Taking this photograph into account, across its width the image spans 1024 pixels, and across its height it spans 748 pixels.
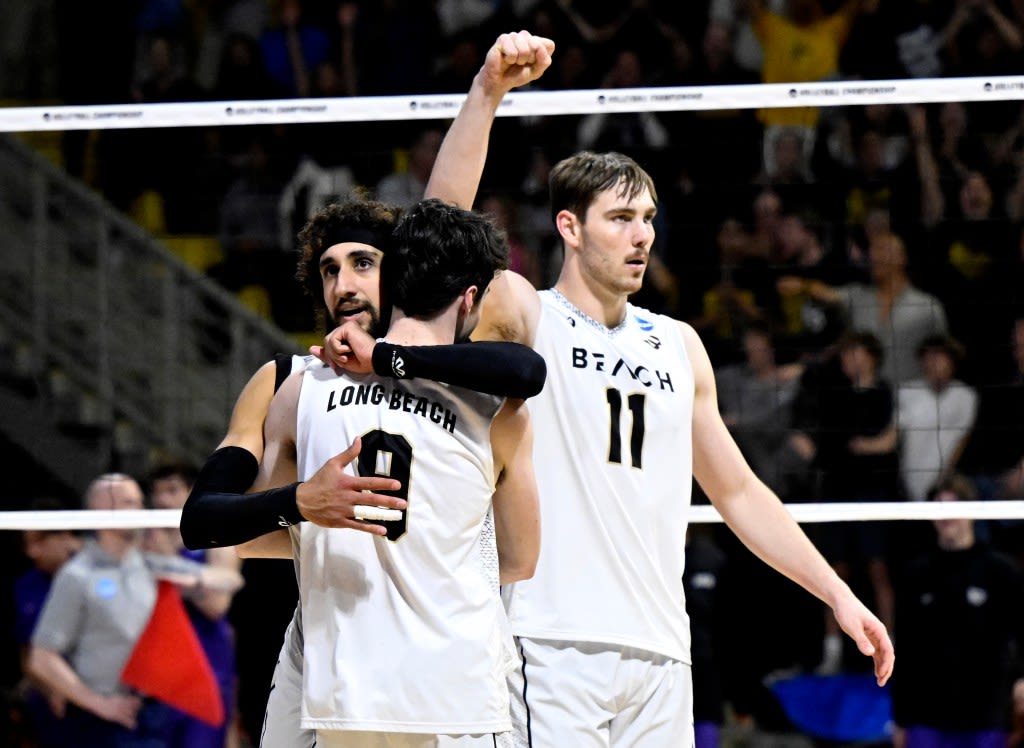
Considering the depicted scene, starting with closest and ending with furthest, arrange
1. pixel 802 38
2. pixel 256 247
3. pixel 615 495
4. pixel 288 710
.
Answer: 1. pixel 288 710
2. pixel 615 495
3. pixel 256 247
4. pixel 802 38

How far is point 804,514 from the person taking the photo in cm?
570

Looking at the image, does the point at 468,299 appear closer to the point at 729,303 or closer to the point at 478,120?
the point at 478,120

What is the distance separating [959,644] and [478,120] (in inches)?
186

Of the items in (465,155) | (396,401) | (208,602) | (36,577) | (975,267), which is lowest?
(208,602)

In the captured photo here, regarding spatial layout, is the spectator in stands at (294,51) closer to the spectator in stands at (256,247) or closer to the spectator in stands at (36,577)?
the spectator in stands at (256,247)

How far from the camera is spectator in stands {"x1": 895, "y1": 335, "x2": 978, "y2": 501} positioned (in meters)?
8.09

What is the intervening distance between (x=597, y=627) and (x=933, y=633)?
4.06m

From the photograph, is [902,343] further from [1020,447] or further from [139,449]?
[139,449]

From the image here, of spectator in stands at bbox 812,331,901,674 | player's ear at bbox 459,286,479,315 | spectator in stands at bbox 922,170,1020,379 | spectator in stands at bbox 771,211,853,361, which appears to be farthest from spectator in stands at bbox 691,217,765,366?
player's ear at bbox 459,286,479,315

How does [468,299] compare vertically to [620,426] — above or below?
above

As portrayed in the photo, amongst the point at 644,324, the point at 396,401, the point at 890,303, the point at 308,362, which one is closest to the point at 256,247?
the point at 890,303

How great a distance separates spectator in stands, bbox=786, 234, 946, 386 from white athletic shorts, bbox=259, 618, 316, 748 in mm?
5250

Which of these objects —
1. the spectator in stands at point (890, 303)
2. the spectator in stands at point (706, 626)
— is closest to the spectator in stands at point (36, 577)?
the spectator in stands at point (706, 626)

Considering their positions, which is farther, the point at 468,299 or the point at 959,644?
the point at 959,644
